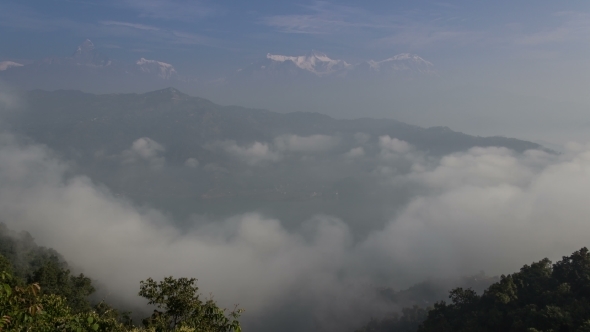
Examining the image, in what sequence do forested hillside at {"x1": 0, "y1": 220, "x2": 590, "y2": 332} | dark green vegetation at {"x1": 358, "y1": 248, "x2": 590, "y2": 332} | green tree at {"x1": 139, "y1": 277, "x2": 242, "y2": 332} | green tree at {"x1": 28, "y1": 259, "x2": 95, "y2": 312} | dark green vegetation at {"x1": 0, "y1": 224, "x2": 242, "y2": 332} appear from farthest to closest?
green tree at {"x1": 28, "y1": 259, "x2": 95, "y2": 312}
dark green vegetation at {"x1": 358, "y1": 248, "x2": 590, "y2": 332}
forested hillside at {"x1": 0, "y1": 220, "x2": 590, "y2": 332}
green tree at {"x1": 139, "y1": 277, "x2": 242, "y2": 332}
dark green vegetation at {"x1": 0, "y1": 224, "x2": 242, "y2": 332}

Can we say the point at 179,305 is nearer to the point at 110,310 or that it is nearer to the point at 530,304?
the point at 110,310

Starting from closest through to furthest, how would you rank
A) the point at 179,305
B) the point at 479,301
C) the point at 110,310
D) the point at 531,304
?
1. the point at 179,305
2. the point at 110,310
3. the point at 531,304
4. the point at 479,301

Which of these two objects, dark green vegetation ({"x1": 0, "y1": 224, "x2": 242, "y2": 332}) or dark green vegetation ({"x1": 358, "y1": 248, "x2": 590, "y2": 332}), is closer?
dark green vegetation ({"x1": 0, "y1": 224, "x2": 242, "y2": 332})

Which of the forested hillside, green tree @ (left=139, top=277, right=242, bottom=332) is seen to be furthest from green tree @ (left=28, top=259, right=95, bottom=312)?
green tree @ (left=139, top=277, right=242, bottom=332)

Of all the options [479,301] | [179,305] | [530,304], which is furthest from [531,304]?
[179,305]

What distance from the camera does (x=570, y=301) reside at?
1296 inches

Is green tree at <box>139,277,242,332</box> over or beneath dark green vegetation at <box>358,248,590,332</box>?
over

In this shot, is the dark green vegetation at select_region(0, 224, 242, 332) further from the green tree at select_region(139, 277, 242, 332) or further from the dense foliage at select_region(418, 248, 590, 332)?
the dense foliage at select_region(418, 248, 590, 332)

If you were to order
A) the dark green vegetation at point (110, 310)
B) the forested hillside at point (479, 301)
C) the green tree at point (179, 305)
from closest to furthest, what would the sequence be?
the dark green vegetation at point (110, 310) → the green tree at point (179, 305) → the forested hillside at point (479, 301)

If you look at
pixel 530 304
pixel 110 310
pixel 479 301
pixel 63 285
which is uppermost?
pixel 63 285

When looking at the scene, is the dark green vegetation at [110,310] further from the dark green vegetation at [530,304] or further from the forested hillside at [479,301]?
the dark green vegetation at [530,304]

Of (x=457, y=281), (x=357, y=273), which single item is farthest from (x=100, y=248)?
(x=457, y=281)

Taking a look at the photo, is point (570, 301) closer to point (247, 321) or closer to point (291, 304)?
point (247, 321)

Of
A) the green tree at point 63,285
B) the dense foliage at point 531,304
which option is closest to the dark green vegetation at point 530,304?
the dense foliage at point 531,304
